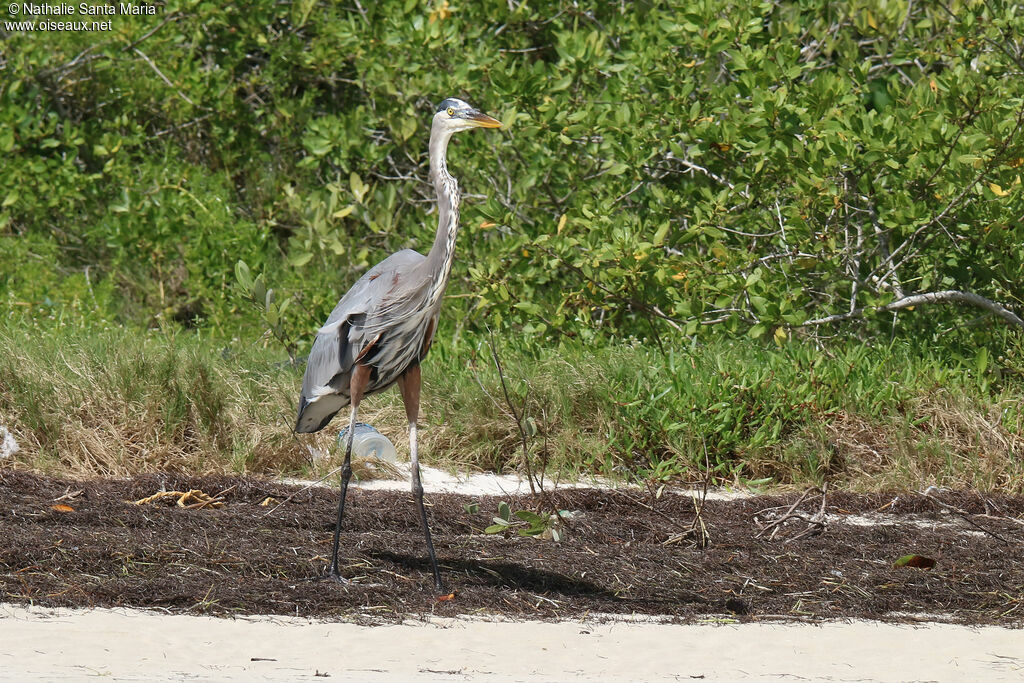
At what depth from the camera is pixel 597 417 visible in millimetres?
7199

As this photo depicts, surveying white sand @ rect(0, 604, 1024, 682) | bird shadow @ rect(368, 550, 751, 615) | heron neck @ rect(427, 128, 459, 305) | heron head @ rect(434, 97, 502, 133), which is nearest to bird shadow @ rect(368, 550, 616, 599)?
bird shadow @ rect(368, 550, 751, 615)

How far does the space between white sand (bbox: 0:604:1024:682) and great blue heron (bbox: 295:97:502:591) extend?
0.77 metres

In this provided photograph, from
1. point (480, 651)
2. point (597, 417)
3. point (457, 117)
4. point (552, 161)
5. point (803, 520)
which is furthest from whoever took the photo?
point (552, 161)

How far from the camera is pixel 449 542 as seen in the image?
5.66 meters

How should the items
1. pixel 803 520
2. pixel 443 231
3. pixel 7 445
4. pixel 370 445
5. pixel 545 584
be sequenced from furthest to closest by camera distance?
pixel 370 445 → pixel 7 445 → pixel 803 520 → pixel 443 231 → pixel 545 584

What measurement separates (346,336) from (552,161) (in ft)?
11.9

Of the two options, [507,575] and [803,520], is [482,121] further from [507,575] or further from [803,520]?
[803,520]

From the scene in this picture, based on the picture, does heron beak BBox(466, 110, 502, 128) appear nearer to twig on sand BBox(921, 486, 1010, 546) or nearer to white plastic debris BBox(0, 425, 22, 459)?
twig on sand BBox(921, 486, 1010, 546)

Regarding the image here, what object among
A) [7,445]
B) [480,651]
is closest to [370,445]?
[7,445]

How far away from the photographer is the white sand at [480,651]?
3.74 meters

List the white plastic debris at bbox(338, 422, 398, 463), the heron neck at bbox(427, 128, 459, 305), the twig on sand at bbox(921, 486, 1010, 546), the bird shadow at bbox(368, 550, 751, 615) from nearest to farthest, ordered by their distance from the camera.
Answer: the bird shadow at bbox(368, 550, 751, 615) → the heron neck at bbox(427, 128, 459, 305) → the twig on sand at bbox(921, 486, 1010, 546) → the white plastic debris at bbox(338, 422, 398, 463)

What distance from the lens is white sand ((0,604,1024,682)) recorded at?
12.3 ft

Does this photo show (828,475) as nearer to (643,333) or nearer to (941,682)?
(643,333)

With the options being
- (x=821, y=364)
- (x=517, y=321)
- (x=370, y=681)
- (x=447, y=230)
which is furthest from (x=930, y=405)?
(x=370, y=681)
